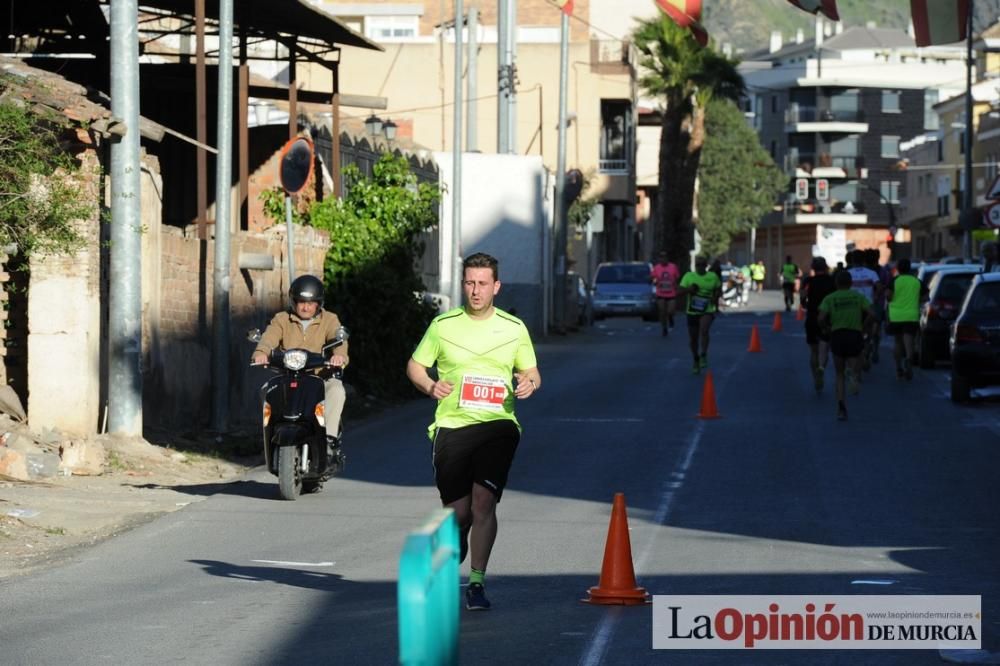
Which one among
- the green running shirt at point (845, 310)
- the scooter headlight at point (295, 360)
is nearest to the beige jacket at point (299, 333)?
the scooter headlight at point (295, 360)

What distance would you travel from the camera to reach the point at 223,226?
62.3 ft

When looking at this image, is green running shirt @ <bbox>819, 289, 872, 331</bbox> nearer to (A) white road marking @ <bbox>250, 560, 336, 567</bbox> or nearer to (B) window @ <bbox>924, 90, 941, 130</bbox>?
A: (A) white road marking @ <bbox>250, 560, 336, 567</bbox>

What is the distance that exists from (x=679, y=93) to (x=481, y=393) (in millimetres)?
55607

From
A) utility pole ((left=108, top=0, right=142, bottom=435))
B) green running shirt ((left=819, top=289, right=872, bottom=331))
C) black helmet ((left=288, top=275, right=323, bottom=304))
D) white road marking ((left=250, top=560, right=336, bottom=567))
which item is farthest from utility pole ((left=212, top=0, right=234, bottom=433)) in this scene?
white road marking ((left=250, top=560, right=336, bottom=567))

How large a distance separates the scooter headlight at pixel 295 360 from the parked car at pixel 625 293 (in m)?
38.5

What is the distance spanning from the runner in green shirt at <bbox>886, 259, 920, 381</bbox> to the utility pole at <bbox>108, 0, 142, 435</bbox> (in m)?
14.0

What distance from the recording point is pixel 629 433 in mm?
19641

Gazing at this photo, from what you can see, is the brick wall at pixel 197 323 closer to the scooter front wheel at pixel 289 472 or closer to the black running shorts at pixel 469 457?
the scooter front wheel at pixel 289 472

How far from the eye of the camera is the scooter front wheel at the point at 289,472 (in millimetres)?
13789

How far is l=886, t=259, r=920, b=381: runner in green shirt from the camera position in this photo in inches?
1077

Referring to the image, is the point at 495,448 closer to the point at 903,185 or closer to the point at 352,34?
the point at 352,34

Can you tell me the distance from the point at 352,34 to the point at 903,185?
112 metres

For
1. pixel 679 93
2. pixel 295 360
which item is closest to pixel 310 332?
pixel 295 360

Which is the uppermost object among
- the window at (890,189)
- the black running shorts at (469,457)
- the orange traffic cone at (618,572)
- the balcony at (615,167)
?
the window at (890,189)
